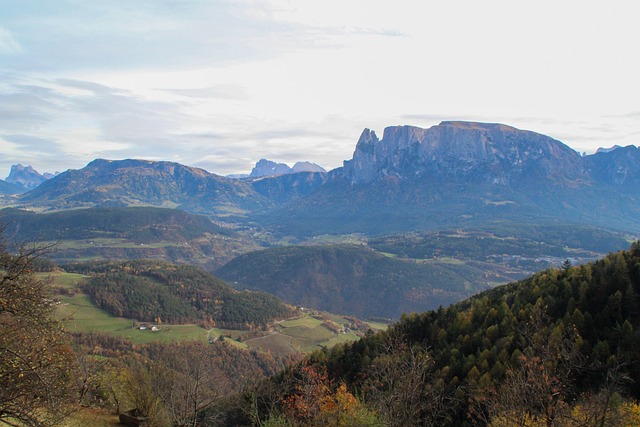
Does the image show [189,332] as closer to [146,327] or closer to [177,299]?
[146,327]

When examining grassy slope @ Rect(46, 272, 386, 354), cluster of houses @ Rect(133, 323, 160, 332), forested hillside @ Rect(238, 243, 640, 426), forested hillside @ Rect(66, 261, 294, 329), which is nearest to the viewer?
Answer: forested hillside @ Rect(238, 243, 640, 426)

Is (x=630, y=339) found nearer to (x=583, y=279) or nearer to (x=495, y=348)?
(x=495, y=348)

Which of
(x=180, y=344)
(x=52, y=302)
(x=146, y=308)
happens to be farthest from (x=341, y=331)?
(x=52, y=302)

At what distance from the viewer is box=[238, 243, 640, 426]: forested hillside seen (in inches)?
797

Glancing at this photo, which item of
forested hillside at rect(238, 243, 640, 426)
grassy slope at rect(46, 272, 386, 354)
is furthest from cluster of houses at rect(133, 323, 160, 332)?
forested hillside at rect(238, 243, 640, 426)

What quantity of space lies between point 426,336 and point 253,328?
3708 inches

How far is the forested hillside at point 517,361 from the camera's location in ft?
66.4

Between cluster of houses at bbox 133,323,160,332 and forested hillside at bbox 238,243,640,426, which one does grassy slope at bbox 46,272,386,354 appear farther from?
forested hillside at bbox 238,243,640,426

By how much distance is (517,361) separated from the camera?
34250mm

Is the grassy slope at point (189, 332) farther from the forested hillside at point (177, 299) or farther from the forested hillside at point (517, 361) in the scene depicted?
the forested hillside at point (517, 361)

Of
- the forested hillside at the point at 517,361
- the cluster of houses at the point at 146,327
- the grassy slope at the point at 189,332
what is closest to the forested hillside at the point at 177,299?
the grassy slope at the point at 189,332

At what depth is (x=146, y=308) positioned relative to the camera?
13788cm

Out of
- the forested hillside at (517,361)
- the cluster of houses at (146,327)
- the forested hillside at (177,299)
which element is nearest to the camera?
the forested hillside at (517,361)

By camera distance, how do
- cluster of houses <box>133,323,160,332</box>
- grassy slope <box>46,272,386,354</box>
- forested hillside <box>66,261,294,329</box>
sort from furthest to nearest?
forested hillside <box>66,261,294,329</box>
cluster of houses <box>133,323,160,332</box>
grassy slope <box>46,272,386,354</box>
